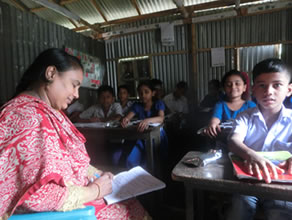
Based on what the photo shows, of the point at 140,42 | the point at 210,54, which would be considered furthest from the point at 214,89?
the point at 140,42

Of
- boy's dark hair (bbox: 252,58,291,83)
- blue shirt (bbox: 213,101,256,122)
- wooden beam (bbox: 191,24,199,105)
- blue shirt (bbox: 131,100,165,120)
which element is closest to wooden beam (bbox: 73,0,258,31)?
wooden beam (bbox: 191,24,199,105)

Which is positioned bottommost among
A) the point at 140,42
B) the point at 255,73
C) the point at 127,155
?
the point at 127,155

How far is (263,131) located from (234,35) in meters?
4.60

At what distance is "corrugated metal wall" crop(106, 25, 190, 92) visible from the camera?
17.7 ft

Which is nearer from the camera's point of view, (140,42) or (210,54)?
(210,54)

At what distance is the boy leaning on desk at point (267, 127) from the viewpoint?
105cm

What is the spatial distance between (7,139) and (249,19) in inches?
226

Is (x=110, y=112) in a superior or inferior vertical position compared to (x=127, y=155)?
superior

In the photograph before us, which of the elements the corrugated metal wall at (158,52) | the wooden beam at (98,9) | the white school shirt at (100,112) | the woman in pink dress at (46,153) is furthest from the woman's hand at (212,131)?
the wooden beam at (98,9)

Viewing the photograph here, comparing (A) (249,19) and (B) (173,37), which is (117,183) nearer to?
(B) (173,37)

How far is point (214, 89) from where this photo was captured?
4.77 meters

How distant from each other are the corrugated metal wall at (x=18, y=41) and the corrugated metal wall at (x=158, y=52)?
2042 mm

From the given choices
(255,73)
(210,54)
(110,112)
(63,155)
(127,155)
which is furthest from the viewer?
Answer: (210,54)

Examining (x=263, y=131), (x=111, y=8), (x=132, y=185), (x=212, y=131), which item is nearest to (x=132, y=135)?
(x=212, y=131)
